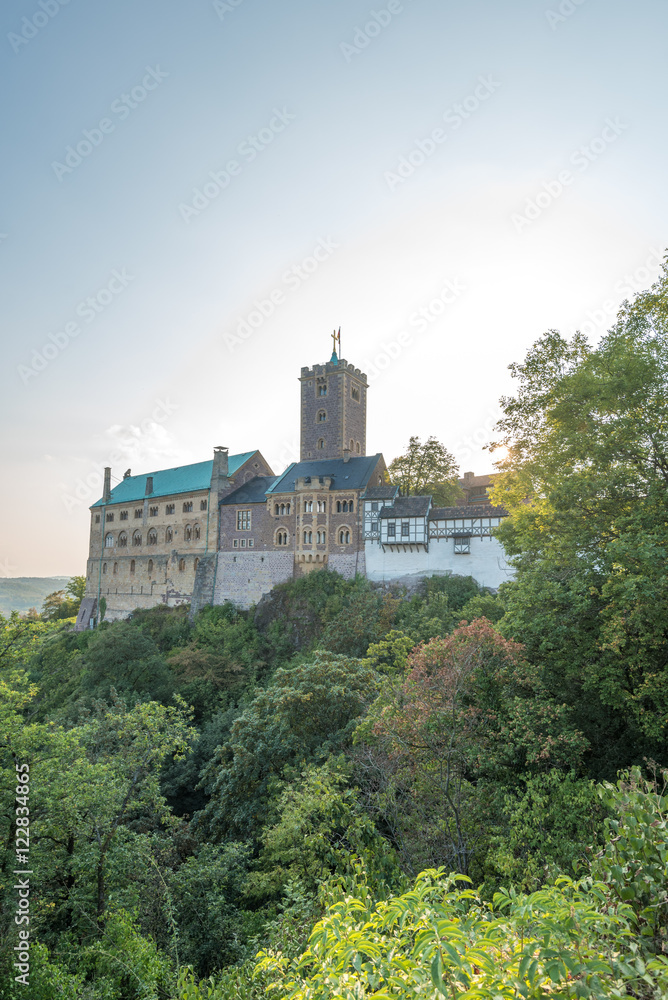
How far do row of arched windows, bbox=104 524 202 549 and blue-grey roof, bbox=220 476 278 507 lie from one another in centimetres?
372

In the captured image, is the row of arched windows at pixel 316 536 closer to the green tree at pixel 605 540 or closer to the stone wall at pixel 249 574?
the stone wall at pixel 249 574

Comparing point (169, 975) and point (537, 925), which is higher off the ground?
point (537, 925)

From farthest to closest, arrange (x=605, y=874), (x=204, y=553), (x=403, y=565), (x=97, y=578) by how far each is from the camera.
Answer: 1. (x=97, y=578)
2. (x=204, y=553)
3. (x=403, y=565)
4. (x=605, y=874)

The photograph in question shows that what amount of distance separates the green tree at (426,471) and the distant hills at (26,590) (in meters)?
48.6

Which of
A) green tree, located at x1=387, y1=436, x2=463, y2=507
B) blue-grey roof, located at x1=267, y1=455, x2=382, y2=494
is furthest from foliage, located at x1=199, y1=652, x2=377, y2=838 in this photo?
green tree, located at x1=387, y1=436, x2=463, y2=507

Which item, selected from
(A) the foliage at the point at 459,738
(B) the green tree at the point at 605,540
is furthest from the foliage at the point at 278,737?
(B) the green tree at the point at 605,540

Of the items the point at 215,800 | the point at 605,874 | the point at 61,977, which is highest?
the point at 605,874

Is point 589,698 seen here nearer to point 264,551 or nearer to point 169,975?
point 169,975

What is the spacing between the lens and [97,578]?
54.9 meters

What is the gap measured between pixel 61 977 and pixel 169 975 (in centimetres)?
170

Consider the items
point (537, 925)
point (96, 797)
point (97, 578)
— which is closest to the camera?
point (537, 925)

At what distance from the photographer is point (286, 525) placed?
41812 millimetres

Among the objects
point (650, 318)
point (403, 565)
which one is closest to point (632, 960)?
point (650, 318)

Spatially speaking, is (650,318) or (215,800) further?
(215,800)
